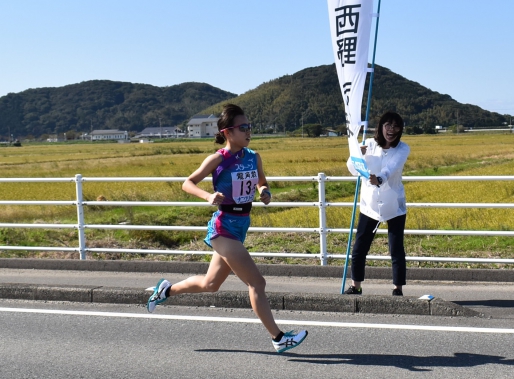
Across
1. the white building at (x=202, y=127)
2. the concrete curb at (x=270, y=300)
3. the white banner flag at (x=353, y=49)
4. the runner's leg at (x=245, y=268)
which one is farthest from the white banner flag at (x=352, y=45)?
the white building at (x=202, y=127)

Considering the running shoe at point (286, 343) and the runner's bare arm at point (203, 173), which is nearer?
the runner's bare arm at point (203, 173)

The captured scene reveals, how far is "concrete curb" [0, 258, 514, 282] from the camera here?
798 cm

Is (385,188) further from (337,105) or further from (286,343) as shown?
(337,105)

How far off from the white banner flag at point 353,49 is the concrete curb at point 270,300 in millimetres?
1284

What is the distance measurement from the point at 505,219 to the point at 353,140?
9070 mm

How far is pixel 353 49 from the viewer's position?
6.43 meters

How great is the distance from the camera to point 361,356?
5.23 m

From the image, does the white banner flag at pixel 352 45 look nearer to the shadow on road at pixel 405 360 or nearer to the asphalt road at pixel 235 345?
the asphalt road at pixel 235 345

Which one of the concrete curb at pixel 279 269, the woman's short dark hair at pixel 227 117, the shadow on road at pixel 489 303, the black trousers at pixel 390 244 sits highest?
the woman's short dark hair at pixel 227 117

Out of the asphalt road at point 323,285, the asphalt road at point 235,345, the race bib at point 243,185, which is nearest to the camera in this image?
the asphalt road at point 235,345

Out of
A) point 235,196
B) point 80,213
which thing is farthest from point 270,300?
point 80,213

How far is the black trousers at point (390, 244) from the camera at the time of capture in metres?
6.61

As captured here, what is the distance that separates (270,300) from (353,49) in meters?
2.50

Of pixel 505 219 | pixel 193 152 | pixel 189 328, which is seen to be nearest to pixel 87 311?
pixel 189 328
